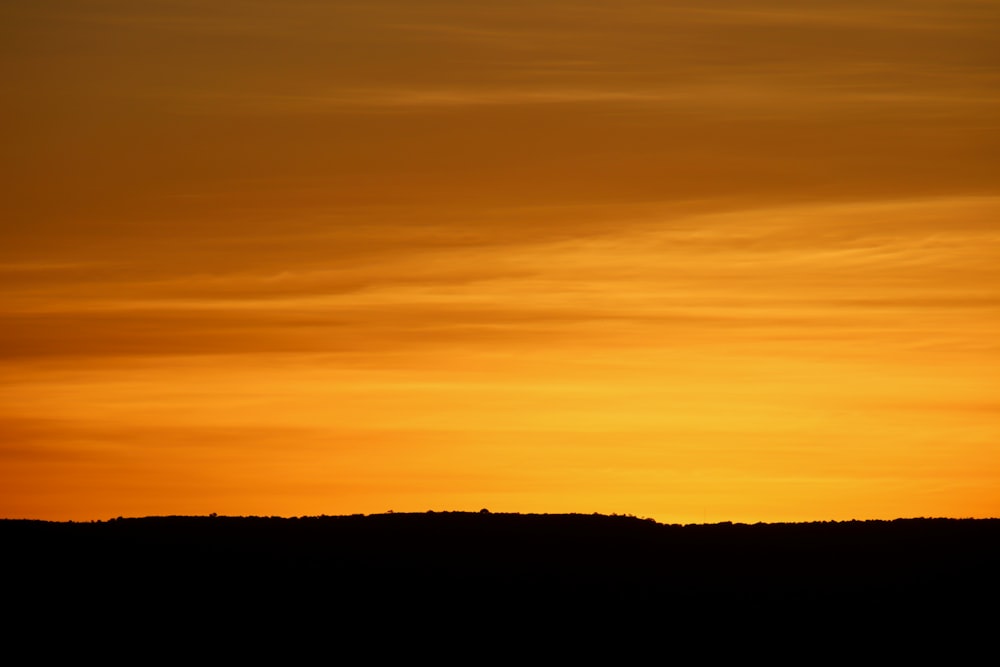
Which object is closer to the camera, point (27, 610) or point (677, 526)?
point (27, 610)

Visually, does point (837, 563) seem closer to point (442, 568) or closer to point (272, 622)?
point (442, 568)

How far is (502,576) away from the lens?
61.4 meters

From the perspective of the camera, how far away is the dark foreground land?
193ft

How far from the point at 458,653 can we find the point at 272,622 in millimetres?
4314

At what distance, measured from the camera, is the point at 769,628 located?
59375 millimetres

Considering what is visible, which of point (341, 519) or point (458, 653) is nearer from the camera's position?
point (458, 653)

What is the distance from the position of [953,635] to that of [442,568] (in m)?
12.0

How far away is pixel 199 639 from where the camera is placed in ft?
189

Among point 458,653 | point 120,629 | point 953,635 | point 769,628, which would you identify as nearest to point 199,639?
point 120,629

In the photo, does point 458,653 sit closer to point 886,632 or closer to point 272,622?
point 272,622

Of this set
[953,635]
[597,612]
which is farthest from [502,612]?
[953,635]

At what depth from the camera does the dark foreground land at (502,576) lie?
5891cm

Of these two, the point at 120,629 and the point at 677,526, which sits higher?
the point at 677,526

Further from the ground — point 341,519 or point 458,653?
point 341,519
